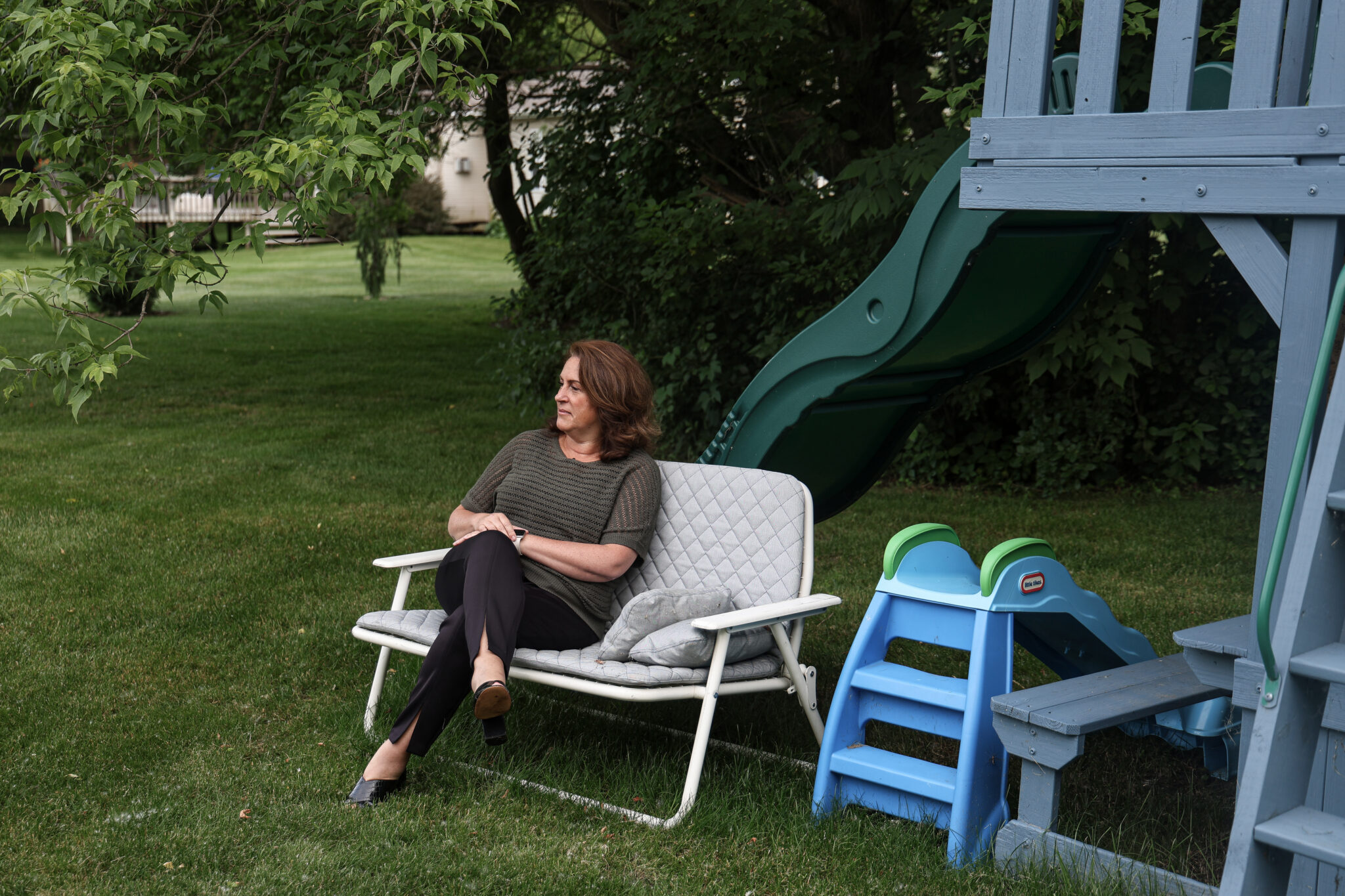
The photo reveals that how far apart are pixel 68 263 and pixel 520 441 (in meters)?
1.50

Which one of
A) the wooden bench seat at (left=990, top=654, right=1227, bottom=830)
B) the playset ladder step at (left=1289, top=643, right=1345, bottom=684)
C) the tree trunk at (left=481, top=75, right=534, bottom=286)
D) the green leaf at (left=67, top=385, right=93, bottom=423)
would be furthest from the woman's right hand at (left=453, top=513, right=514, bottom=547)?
the tree trunk at (left=481, top=75, right=534, bottom=286)

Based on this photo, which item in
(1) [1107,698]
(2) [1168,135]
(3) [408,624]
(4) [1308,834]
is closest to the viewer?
(4) [1308,834]

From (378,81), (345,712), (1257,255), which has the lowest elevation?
(345,712)

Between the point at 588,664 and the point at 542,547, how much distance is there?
488mm

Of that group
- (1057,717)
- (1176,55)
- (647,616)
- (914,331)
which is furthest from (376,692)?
(1176,55)

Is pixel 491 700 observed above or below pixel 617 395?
below

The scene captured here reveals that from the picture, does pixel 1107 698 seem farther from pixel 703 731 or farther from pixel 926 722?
pixel 703 731

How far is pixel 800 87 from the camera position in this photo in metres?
7.87

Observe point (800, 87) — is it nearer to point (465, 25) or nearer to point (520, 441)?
point (465, 25)

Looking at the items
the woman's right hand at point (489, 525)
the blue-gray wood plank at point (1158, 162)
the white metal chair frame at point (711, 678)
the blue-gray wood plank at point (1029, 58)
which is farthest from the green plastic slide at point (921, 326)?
the woman's right hand at point (489, 525)

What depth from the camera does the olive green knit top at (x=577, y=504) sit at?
12.6 feet

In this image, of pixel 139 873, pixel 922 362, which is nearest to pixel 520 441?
pixel 922 362

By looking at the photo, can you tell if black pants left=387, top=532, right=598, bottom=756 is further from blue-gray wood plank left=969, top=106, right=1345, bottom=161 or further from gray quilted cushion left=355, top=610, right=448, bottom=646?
blue-gray wood plank left=969, top=106, right=1345, bottom=161

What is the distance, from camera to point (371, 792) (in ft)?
11.3
